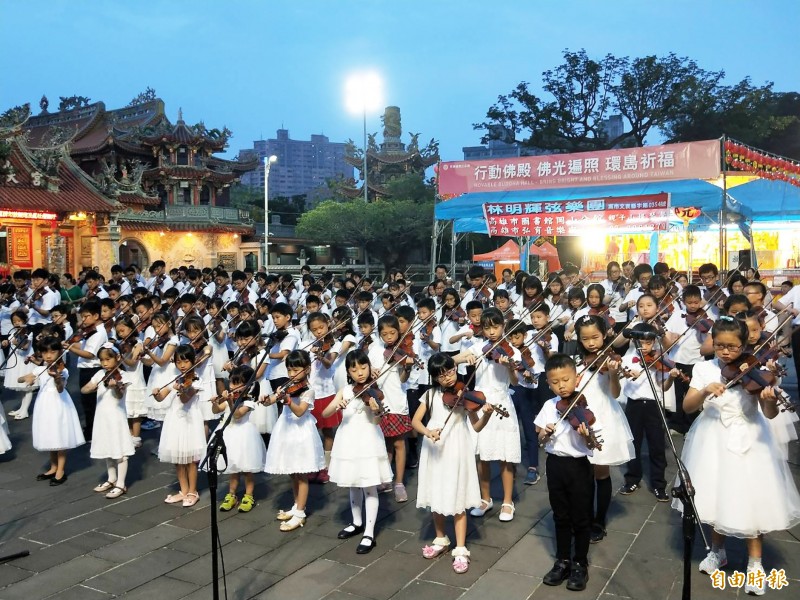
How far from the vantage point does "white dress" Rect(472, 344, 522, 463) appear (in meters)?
4.98

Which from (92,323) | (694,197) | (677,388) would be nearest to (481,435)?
(677,388)

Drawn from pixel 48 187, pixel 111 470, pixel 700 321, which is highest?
pixel 48 187

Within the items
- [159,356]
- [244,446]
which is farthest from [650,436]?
[159,356]

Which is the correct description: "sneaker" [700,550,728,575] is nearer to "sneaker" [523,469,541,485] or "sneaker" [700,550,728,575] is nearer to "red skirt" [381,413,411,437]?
"sneaker" [523,469,541,485]

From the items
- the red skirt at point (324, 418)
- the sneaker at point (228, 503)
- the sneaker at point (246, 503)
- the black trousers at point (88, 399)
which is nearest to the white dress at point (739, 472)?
the red skirt at point (324, 418)

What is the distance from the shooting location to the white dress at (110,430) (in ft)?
19.0

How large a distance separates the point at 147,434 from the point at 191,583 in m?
4.17

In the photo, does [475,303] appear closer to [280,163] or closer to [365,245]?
[365,245]

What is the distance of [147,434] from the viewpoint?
8008 mm

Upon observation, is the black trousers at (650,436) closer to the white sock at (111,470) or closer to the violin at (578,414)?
the violin at (578,414)

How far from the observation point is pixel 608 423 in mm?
4430

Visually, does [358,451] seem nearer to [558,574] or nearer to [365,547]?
[365,547]

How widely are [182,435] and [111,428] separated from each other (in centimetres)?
79

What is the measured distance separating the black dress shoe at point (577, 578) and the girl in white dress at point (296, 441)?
1.99 m
